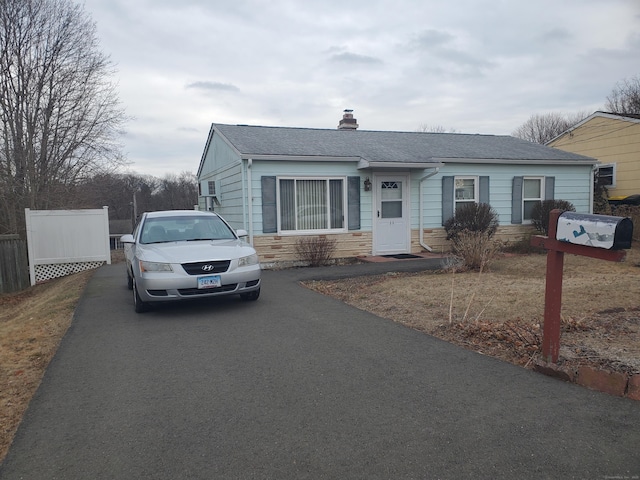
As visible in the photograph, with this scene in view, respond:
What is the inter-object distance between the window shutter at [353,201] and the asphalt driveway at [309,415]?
282 inches

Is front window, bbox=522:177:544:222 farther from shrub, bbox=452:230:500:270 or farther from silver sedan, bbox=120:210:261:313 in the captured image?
silver sedan, bbox=120:210:261:313

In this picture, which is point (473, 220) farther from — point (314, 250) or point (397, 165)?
point (314, 250)

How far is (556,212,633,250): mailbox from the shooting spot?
11.3 ft

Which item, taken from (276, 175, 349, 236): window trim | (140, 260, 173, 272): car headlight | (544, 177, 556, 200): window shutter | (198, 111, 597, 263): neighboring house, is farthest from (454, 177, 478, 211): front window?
(140, 260, 173, 272): car headlight

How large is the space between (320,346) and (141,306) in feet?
10.6

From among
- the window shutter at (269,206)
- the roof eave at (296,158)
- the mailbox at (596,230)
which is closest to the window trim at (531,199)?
the roof eave at (296,158)

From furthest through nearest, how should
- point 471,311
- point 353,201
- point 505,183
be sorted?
point 505,183 → point 353,201 → point 471,311

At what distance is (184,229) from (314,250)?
449 centimetres

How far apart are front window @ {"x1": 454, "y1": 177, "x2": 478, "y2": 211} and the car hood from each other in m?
8.22

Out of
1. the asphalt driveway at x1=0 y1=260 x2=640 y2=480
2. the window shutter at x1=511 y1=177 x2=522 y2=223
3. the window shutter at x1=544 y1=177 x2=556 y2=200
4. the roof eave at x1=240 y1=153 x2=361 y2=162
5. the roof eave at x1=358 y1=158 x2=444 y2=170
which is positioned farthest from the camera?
the window shutter at x1=544 y1=177 x2=556 y2=200

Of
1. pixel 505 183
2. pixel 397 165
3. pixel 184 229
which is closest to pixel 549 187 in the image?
pixel 505 183

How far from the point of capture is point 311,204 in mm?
12359

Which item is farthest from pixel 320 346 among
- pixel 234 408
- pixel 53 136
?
pixel 53 136

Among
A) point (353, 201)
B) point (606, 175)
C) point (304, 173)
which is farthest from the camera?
point (606, 175)
